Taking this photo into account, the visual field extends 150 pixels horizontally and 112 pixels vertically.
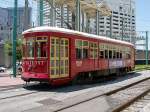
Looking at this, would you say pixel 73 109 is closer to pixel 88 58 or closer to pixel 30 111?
pixel 30 111

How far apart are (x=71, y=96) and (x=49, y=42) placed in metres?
3.80

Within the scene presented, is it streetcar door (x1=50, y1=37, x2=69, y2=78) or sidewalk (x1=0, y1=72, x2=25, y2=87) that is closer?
streetcar door (x1=50, y1=37, x2=69, y2=78)

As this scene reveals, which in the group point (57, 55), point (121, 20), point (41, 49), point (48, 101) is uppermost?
point (121, 20)

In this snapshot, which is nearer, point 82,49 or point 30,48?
point 30,48

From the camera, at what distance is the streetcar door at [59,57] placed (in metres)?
21.4

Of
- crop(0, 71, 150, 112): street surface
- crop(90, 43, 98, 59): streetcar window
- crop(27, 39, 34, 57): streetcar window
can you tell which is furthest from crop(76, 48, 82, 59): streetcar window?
crop(0, 71, 150, 112): street surface

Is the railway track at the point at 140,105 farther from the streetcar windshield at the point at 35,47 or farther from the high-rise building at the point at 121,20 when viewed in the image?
the high-rise building at the point at 121,20

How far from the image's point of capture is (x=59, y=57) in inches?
861

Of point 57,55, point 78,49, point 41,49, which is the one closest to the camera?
point 41,49

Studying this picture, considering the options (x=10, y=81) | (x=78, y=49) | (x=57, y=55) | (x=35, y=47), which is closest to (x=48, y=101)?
(x=57, y=55)

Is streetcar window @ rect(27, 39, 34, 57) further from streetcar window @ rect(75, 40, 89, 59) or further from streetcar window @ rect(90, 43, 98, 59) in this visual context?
streetcar window @ rect(90, 43, 98, 59)

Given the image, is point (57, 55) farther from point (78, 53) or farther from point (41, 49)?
point (78, 53)

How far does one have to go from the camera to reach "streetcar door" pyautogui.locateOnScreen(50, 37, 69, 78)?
2138cm

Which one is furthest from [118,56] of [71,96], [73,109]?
[73,109]
